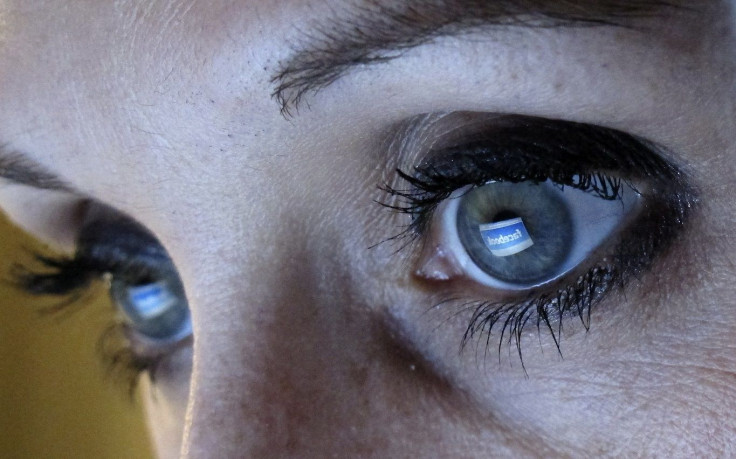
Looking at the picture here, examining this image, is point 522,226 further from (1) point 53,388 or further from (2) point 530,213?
(1) point 53,388

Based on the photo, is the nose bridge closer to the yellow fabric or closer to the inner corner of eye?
the inner corner of eye

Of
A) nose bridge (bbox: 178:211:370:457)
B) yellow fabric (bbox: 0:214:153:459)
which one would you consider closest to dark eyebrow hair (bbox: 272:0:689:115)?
nose bridge (bbox: 178:211:370:457)

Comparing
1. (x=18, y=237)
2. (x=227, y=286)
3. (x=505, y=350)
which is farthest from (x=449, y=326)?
(x=18, y=237)

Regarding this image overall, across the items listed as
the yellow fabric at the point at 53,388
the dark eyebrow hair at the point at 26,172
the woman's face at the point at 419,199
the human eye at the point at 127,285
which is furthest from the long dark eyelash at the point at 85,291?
the yellow fabric at the point at 53,388

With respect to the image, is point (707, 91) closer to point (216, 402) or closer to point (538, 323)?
point (538, 323)

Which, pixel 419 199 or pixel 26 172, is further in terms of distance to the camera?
pixel 26 172

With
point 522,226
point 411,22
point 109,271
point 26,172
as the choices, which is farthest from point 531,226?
point 109,271
